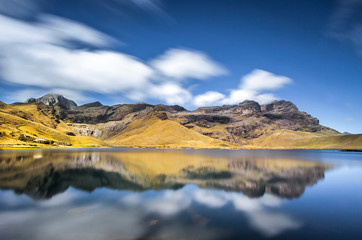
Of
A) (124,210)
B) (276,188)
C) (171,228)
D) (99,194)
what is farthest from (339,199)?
(99,194)

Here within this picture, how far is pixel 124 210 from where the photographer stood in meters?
25.0

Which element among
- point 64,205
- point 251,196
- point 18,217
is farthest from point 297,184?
point 18,217

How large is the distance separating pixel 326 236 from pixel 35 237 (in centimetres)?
2429

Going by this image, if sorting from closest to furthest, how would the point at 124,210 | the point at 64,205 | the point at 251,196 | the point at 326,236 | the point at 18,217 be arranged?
the point at 326,236
the point at 18,217
the point at 124,210
the point at 64,205
the point at 251,196

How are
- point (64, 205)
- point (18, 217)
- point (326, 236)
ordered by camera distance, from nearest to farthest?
1. point (326, 236)
2. point (18, 217)
3. point (64, 205)

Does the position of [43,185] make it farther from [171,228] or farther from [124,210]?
[171,228]

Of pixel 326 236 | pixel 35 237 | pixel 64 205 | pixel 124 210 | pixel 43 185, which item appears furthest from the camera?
pixel 43 185

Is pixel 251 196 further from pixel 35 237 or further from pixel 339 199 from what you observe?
pixel 35 237

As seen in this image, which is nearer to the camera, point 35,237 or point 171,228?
point 35,237

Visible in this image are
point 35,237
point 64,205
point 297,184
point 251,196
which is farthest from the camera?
point 297,184

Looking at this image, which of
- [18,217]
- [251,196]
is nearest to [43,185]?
[18,217]

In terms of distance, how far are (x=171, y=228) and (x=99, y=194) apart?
18.3 m

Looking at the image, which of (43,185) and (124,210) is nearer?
(124,210)

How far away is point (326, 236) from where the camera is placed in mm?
18703
